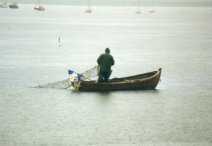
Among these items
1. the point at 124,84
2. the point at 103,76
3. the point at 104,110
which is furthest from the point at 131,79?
the point at 104,110

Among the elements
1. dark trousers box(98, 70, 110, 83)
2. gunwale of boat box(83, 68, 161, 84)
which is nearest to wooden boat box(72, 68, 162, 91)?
gunwale of boat box(83, 68, 161, 84)

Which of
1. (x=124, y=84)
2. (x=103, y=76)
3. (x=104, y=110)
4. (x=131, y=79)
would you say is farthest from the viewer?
(x=131, y=79)

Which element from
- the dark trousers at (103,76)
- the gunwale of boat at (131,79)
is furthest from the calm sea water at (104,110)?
the dark trousers at (103,76)

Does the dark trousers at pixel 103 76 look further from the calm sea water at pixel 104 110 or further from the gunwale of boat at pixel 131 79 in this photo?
the calm sea water at pixel 104 110

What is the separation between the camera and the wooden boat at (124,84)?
3472cm

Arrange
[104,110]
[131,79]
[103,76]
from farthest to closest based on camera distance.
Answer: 1. [131,79]
2. [103,76]
3. [104,110]

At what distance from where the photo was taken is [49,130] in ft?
84.5

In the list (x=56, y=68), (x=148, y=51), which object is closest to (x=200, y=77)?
(x=56, y=68)

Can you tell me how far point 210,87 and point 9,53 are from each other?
30169 millimetres

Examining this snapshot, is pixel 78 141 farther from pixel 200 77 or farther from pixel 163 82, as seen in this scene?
pixel 200 77

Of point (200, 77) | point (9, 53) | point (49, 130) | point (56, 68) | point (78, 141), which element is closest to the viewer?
point (78, 141)

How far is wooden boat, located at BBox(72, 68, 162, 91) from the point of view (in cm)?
3472

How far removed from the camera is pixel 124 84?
3522 centimetres

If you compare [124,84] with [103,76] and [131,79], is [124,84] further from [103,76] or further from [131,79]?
[103,76]
